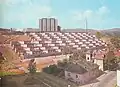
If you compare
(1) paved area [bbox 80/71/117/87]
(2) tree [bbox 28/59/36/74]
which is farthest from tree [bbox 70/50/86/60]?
(2) tree [bbox 28/59/36/74]

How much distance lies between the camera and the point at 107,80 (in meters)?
2.33

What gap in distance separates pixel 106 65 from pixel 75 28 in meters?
0.48

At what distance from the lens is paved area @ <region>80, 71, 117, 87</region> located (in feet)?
7.51

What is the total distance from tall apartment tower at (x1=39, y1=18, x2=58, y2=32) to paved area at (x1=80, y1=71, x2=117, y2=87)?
0.65 metres

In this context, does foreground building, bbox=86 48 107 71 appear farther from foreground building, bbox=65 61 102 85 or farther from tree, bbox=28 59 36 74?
tree, bbox=28 59 36 74

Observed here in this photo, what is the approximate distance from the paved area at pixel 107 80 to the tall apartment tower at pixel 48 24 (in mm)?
651

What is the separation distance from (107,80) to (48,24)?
0.79 meters

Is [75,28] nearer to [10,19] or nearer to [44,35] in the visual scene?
[44,35]

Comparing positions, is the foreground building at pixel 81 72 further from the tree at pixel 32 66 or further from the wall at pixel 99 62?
the tree at pixel 32 66

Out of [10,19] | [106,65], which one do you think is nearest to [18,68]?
[10,19]

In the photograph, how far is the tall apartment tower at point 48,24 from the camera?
2373 millimetres

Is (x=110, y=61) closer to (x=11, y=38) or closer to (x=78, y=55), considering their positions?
(x=78, y=55)

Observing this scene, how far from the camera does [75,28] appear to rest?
244cm

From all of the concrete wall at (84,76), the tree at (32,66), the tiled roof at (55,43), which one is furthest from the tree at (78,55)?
the tree at (32,66)
